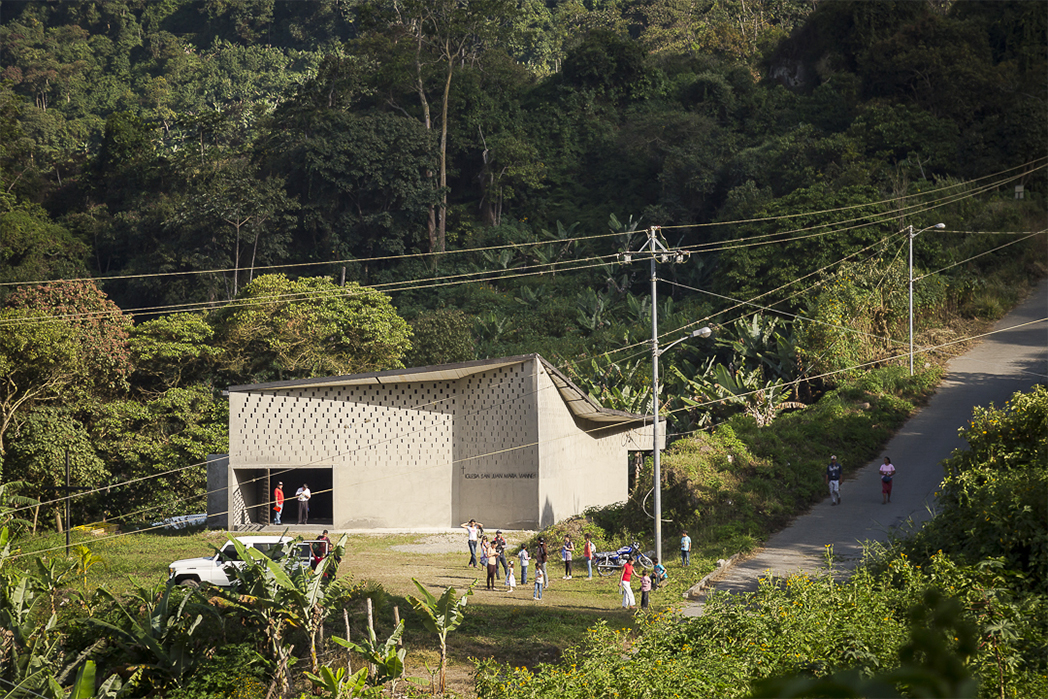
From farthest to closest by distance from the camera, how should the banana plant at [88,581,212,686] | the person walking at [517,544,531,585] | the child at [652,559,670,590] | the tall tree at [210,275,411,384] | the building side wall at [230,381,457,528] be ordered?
the tall tree at [210,275,411,384] → the building side wall at [230,381,457,528] → the person walking at [517,544,531,585] → the child at [652,559,670,590] → the banana plant at [88,581,212,686]

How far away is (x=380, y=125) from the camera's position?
179 ft

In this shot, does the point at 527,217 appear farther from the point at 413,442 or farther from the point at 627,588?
the point at 627,588

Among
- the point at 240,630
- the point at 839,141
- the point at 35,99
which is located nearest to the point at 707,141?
the point at 839,141

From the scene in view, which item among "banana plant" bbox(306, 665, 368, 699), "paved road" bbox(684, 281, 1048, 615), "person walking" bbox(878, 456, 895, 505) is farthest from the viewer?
"person walking" bbox(878, 456, 895, 505)

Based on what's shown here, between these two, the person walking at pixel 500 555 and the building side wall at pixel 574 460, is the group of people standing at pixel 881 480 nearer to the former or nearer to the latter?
the building side wall at pixel 574 460

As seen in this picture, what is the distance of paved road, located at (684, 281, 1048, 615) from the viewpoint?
20.4m

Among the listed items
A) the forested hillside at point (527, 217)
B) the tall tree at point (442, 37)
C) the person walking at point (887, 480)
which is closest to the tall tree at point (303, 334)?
the forested hillside at point (527, 217)

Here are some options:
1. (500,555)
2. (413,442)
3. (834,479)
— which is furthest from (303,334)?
(834,479)

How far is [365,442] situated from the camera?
27750 mm

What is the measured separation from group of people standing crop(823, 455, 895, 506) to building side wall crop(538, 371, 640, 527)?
24.7ft

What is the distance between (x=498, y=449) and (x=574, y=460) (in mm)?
3019

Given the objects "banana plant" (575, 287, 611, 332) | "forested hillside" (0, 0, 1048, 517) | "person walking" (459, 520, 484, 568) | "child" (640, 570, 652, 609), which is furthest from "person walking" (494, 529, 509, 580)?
"banana plant" (575, 287, 611, 332)

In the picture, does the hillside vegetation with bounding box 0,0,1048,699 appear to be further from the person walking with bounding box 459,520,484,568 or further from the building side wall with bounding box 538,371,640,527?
the person walking with bounding box 459,520,484,568

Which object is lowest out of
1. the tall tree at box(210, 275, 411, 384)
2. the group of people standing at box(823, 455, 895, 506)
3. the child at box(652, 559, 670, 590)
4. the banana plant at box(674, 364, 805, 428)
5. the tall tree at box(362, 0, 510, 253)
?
the child at box(652, 559, 670, 590)
